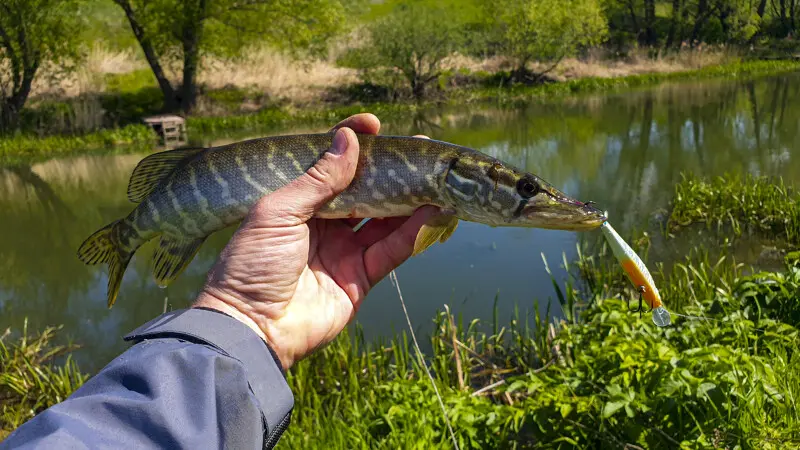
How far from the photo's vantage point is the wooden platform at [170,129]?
18578 mm

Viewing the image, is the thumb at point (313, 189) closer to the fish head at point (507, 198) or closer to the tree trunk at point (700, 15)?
the fish head at point (507, 198)

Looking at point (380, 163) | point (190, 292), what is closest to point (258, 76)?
point (190, 292)

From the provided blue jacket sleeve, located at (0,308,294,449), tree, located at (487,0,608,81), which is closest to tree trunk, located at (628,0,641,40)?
tree, located at (487,0,608,81)

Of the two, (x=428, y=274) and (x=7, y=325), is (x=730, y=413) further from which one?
(x=7, y=325)

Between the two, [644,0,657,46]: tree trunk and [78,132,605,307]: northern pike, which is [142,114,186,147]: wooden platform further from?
[644,0,657,46]: tree trunk

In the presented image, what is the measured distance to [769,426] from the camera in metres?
2.81

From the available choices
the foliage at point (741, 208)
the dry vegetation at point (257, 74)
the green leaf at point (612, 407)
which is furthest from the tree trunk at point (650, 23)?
the green leaf at point (612, 407)

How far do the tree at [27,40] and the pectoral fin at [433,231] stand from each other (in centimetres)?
2128

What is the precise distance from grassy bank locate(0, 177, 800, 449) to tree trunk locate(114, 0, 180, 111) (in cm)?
1940

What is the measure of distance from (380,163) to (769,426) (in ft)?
→ 7.33

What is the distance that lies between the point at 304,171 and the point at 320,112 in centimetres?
2010

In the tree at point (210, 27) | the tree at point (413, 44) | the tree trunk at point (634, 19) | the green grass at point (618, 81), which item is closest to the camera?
the tree at point (210, 27)

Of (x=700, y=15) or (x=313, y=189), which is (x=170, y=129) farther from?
(x=700, y=15)

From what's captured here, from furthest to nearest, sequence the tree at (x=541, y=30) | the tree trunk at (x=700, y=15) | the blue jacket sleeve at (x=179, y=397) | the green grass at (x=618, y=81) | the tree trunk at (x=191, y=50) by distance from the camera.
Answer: the tree trunk at (x=700, y=15)
the tree at (x=541, y=30)
the green grass at (x=618, y=81)
the tree trunk at (x=191, y=50)
the blue jacket sleeve at (x=179, y=397)
